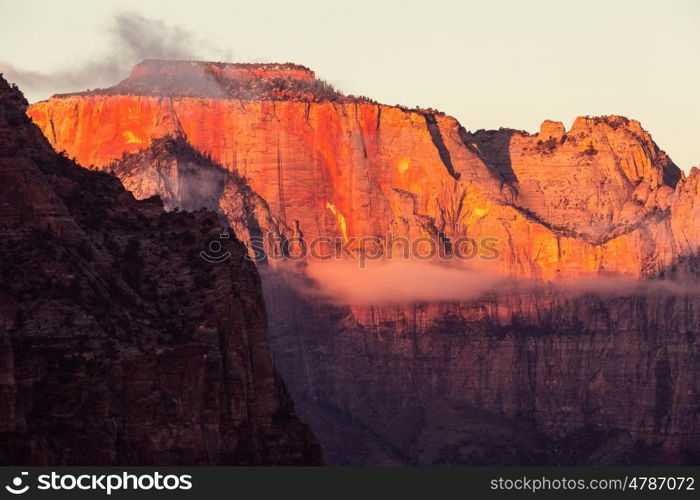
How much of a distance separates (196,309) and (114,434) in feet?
32.2

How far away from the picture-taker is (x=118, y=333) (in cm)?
15450

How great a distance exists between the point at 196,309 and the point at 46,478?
17630 mm

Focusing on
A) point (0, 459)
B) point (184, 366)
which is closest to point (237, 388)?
point (184, 366)

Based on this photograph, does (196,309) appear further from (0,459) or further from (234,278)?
(0,459)

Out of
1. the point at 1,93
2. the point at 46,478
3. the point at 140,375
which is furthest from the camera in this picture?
the point at 1,93

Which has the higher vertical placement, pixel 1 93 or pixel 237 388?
pixel 1 93

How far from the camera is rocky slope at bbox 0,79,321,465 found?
15088cm

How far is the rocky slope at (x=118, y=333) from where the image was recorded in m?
151

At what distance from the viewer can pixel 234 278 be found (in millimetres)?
162375

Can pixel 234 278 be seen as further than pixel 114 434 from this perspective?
Yes

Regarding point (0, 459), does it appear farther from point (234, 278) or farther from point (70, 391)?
point (234, 278)

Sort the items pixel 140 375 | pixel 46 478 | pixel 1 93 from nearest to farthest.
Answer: pixel 46 478 < pixel 140 375 < pixel 1 93

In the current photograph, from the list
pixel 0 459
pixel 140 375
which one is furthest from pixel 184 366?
pixel 0 459

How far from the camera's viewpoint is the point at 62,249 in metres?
157
